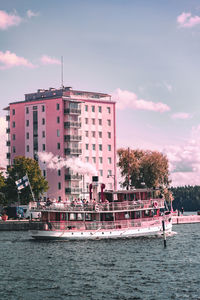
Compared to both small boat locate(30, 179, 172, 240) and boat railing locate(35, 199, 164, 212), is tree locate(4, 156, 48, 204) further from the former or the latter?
boat railing locate(35, 199, 164, 212)

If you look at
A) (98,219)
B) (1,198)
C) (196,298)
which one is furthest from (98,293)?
(1,198)

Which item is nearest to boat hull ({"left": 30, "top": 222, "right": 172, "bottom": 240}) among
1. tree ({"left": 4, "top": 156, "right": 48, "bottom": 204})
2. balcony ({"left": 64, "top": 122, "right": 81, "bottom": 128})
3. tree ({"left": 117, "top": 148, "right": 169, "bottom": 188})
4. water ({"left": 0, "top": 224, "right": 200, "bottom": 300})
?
water ({"left": 0, "top": 224, "right": 200, "bottom": 300})

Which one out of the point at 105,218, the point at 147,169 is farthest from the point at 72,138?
the point at 105,218

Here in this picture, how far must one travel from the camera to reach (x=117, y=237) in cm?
8862

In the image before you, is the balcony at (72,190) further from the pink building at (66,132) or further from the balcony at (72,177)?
the balcony at (72,177)

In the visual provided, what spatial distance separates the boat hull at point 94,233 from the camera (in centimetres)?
8525

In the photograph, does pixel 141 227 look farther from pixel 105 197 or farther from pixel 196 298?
pixel 196 298

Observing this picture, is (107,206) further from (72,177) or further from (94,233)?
(72,177)

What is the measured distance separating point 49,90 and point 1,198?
146 ft

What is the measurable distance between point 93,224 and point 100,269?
2828cm

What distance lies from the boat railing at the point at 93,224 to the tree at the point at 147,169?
62001 mm

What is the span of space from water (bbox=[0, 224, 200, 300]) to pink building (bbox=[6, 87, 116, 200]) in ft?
225

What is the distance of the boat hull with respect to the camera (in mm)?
85250

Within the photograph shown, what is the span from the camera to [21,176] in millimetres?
132375
